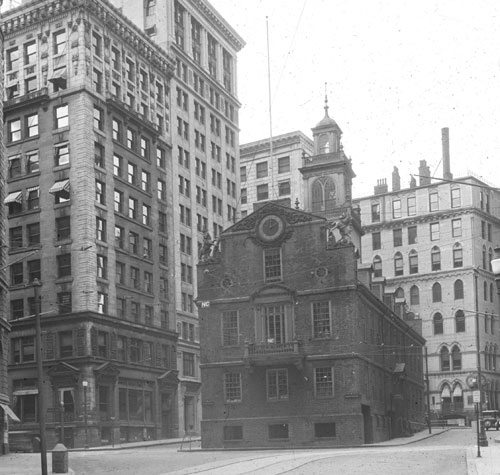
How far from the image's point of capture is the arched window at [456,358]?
110m

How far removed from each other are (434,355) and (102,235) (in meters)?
53.7

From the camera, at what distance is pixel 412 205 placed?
116 meters

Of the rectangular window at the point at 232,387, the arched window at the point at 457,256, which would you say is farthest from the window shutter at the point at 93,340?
the arched window at the point at 457,256

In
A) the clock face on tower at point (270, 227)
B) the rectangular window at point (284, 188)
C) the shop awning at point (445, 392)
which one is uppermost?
the rectangular window at point (284, 188)

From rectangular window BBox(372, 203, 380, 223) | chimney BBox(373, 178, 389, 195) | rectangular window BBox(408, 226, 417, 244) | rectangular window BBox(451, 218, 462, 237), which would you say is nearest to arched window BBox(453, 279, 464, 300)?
rectangular window BBox(451, 218, 462, 237)

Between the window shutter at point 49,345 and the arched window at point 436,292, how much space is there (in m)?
57.9

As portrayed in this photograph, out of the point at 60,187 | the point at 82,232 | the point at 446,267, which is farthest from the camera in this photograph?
the point at 446,267

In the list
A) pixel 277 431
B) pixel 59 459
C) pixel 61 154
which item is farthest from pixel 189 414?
pixel 59 459

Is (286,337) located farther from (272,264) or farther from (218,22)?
(218,22)

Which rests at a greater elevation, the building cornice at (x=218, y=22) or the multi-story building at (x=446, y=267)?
the building cornice at (x=218, y=22)

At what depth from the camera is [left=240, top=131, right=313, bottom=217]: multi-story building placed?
12169cm

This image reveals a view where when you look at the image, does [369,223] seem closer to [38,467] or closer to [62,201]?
[62,201]

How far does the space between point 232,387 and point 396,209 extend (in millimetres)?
64097

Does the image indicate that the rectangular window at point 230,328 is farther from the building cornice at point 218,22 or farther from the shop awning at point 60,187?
the building cornice at point 218,22
